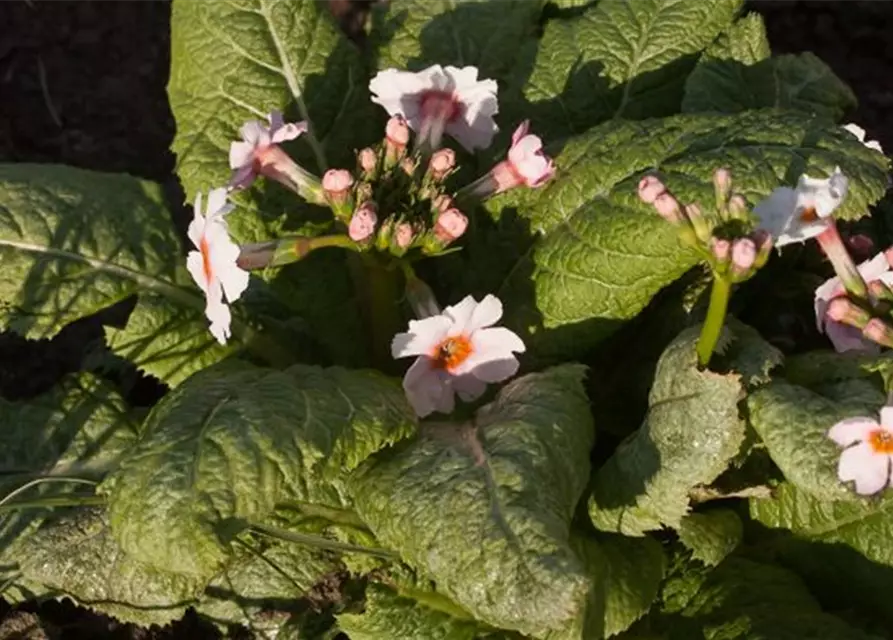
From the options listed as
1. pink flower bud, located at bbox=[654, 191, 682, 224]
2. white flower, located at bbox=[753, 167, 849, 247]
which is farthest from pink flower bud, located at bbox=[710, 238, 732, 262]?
white flower, located at bbox=[753, 167, 849, 247]

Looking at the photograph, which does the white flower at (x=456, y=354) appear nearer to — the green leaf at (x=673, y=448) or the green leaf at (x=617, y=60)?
the green leaf at (x=673, y=448)

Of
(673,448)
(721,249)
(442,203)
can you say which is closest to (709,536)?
(673,448)

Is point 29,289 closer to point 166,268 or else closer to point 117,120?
point 166,268

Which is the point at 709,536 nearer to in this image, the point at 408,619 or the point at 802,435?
the point at 802,435

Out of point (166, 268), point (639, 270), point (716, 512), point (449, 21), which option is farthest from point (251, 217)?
point (716, 512)

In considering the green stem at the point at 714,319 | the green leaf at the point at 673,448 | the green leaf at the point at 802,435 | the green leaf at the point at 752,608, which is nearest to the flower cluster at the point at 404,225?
the green leaf at the point at 673,448
